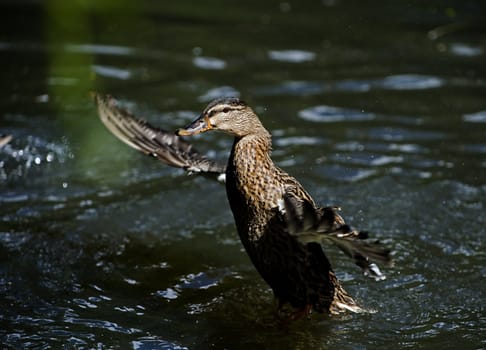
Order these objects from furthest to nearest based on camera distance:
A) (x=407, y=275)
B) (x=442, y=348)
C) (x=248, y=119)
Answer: (x=407, y=275) < (x=248, y=119) < (x=442, y=348)

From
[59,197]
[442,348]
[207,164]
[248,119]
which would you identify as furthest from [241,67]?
[442,348]

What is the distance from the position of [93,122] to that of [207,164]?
3.01m

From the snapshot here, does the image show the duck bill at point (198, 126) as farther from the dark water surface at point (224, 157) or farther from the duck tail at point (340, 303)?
the duck tail at point (340, 303)

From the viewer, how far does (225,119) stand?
17.6 ft

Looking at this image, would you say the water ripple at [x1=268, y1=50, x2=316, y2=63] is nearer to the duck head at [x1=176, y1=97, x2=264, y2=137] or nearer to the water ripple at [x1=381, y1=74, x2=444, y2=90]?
the water ripple at [x1=381, y1=74, x2=444, y2=90]

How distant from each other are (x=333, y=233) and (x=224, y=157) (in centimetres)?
351

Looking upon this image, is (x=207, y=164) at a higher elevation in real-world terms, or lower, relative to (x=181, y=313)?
higher

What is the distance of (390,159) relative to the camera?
7.93 meters

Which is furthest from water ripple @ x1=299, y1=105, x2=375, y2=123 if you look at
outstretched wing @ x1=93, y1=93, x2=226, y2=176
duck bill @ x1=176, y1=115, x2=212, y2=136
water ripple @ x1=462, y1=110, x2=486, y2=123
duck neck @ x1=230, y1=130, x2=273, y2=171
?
duck bill @ x1=176, y1=115, x2=212, y2=136

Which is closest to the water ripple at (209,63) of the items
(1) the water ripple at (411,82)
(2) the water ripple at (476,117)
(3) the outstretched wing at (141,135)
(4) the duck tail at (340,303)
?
(1) the water ripple at (411,82)

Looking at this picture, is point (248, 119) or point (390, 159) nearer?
point (248, 119)

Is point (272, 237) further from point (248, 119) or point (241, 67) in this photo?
point (241, 67)

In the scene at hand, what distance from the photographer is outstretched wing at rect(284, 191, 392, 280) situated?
4426 millimetres

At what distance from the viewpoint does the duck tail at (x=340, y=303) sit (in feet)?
18.4
